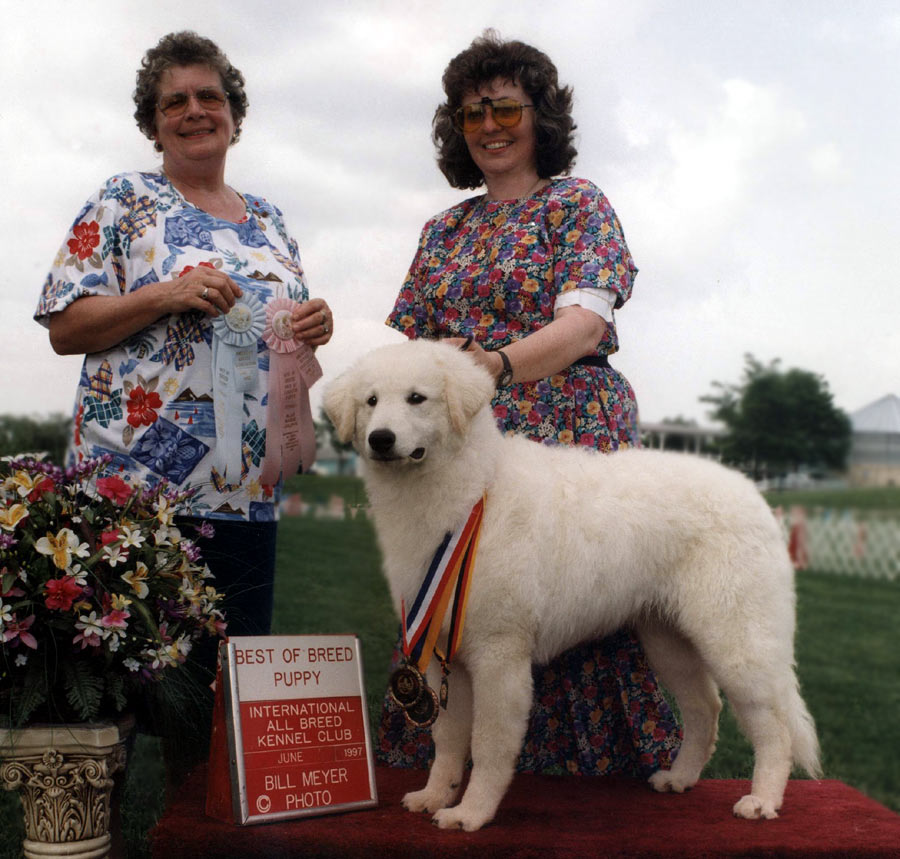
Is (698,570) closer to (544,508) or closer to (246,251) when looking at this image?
(544,508)

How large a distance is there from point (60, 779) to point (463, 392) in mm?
1751

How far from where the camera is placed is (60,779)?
271cm

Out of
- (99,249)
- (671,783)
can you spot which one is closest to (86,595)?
(99,249)

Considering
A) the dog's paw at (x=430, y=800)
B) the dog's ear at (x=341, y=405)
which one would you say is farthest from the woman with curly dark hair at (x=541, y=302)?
the dog's paw at (x=430, y=800)

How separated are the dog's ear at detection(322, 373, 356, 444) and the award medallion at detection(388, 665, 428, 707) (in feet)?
2.77

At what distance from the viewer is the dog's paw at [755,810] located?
9.93 feet

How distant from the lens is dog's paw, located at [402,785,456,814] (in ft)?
9.95

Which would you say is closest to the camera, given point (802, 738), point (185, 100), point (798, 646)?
point (802, 738)

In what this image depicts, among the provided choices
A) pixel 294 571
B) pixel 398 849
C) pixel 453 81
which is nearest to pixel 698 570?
pixel 398 849

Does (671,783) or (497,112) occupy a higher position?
(497,112)

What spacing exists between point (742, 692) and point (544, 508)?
3.14 ft

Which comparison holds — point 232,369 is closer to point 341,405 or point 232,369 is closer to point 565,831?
point 341,405

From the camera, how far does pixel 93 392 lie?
10.9 ft

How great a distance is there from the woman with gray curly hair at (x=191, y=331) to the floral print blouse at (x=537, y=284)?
1.86ft
